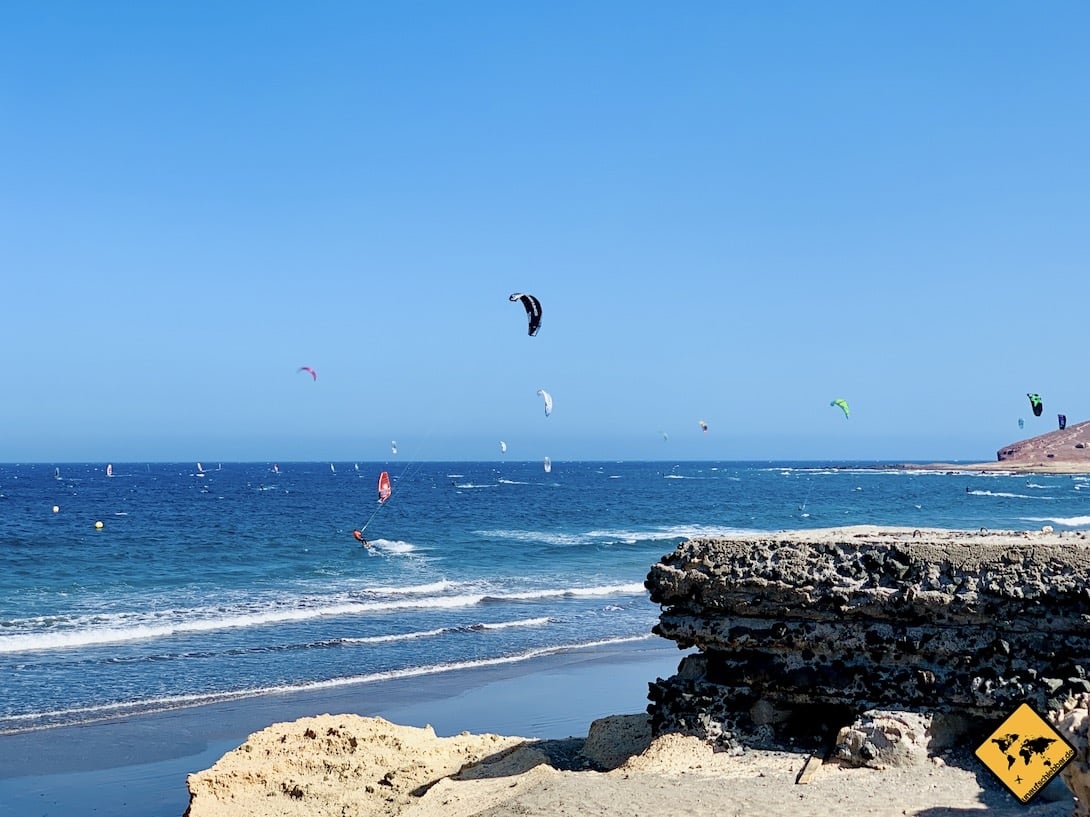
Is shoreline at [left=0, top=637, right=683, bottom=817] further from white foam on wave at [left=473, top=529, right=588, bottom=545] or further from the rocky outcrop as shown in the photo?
white foam on wave at [left=473, top=529, right=588, bottom=545]

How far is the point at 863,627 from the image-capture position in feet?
21.1

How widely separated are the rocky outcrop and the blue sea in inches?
330

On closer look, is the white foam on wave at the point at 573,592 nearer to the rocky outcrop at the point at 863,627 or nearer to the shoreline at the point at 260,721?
the shoreline at the point at 260,721

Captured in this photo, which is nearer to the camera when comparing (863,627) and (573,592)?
(863,627)

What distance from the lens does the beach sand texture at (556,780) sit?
19.2 feet

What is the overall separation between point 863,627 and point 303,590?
20.3 m

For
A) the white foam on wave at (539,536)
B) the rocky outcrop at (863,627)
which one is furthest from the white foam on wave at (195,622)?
the white foam on wave at (539,536)

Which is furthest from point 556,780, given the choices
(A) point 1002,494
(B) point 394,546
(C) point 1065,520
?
(A) point 1002,494

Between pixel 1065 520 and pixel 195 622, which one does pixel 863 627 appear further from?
pixel 1065 520

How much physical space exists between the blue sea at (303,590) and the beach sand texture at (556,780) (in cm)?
509

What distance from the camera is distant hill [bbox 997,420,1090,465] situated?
132500mm

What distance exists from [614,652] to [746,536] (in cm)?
981

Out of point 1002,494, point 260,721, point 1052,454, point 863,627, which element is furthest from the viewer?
point 1052,454

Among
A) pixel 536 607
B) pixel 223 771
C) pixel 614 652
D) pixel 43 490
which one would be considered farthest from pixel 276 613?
pixel 43 490
